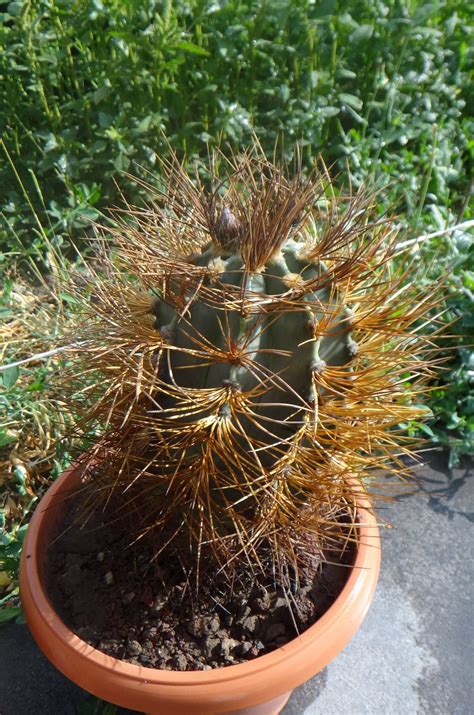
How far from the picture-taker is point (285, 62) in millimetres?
2492

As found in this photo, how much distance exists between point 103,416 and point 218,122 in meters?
1.53

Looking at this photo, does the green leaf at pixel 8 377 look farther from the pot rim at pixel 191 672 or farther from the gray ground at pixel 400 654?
the gray ground at pixel 400 654

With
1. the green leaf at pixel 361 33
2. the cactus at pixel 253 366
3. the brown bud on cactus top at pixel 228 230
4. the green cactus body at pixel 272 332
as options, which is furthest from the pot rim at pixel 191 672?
the green leaf at pixel 361 33

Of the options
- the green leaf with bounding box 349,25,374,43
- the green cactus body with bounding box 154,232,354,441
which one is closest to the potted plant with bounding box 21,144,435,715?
the green cactus body with bounding box 154,232,354,441

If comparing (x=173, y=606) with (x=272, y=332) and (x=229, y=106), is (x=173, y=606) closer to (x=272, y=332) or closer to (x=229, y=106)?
(x=272, y=332)

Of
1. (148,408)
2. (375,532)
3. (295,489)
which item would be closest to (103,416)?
(148,408)

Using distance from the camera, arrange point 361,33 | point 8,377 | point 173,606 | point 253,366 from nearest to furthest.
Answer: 1. point 253,366
2. point 173,606
3. point 8,377
4. point 361,33

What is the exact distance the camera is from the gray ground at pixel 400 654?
143 cm

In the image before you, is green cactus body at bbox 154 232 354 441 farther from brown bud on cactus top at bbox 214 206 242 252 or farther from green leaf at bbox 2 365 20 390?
green leaf at bbox 2 365 20 390

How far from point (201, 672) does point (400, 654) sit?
2.37 feet

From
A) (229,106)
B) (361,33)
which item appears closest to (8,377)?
(229,106)

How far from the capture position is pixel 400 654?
5.05 feet

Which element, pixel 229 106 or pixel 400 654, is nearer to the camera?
pixel 400 654

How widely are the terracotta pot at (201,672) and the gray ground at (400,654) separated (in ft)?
0.91
